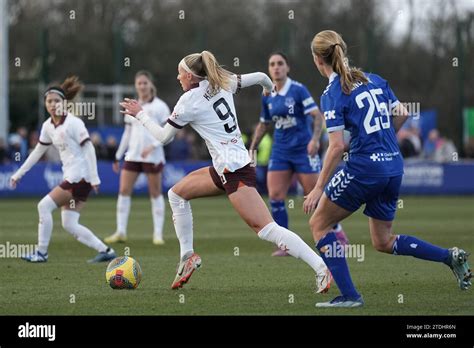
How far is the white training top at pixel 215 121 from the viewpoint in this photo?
932cm

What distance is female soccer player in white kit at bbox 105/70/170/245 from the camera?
1498 centimetres

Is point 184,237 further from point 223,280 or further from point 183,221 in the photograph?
point 223,280

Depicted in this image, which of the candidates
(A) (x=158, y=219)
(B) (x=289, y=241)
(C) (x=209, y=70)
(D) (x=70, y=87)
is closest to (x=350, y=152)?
Answer: (B) (x=289, y=241)

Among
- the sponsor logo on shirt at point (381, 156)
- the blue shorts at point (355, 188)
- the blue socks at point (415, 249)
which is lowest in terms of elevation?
the blue socks at point (415, 249)

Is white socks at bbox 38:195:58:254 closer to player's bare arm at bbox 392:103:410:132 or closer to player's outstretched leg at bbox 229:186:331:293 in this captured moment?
player's outstretched leg at bbox 229:186:331:293

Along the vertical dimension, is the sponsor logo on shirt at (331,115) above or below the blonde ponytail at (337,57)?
below

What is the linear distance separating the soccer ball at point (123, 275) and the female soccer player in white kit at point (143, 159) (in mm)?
4917

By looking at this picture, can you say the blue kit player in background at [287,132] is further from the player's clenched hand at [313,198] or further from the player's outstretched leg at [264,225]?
the player's clenched hand at [313,198]

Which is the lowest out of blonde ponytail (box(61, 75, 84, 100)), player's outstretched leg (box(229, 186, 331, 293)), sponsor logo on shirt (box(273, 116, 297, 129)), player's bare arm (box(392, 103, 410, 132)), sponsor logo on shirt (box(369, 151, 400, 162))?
player's outstretched leg (box(229, 186, 331, 293))

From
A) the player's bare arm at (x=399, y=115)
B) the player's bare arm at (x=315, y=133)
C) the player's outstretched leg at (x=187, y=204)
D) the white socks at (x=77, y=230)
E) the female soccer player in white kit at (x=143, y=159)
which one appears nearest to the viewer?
the player's bare arm at (x=399, y=115)

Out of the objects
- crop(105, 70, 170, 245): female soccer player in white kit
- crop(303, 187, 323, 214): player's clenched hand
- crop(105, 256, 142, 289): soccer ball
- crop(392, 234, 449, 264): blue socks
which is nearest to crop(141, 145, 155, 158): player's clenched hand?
crop(105, 70, 170, 245): female soccer player in white kit

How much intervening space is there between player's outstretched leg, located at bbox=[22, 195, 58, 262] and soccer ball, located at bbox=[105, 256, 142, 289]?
262 centimetres

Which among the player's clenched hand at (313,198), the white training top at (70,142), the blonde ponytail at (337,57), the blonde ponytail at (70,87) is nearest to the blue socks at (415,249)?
the player's clenched hand at (313,198)
